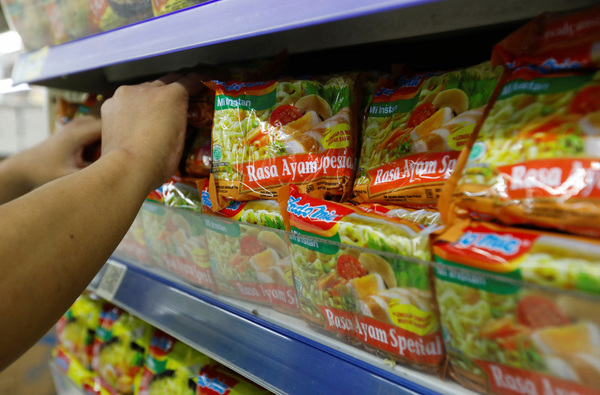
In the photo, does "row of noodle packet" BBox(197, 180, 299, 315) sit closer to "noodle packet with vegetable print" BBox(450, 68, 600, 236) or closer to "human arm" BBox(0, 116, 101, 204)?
"noodle packet with vegetable print" BBox(450, 68, 600, 236)

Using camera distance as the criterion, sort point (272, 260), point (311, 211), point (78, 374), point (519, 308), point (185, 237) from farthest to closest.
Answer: point (78, 374) < point (185, 237) < point (272, 260) < point (311, 211) < point (519, 308)

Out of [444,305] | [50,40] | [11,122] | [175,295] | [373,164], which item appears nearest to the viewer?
[444,305]

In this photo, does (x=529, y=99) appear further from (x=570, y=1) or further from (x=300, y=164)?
(x=300, y=164)

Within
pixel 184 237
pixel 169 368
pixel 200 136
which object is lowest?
pixel 169 368

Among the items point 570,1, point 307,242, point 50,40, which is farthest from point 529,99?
point 50,40

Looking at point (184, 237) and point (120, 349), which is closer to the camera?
point (184, 237)

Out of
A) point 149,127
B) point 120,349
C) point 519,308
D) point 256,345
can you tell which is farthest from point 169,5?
point 120,349

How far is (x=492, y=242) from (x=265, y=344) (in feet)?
1.59

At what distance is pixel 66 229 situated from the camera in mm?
648

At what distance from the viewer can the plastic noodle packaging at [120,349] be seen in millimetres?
1419

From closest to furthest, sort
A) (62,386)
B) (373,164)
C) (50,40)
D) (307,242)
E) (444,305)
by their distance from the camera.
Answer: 1. (444,305)
2. (307,242)
3. (373,164)
4. (50,40)
5. (62,386)

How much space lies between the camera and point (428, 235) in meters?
0.62

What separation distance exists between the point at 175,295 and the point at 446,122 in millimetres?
774

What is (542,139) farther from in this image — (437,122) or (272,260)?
(272,260)
